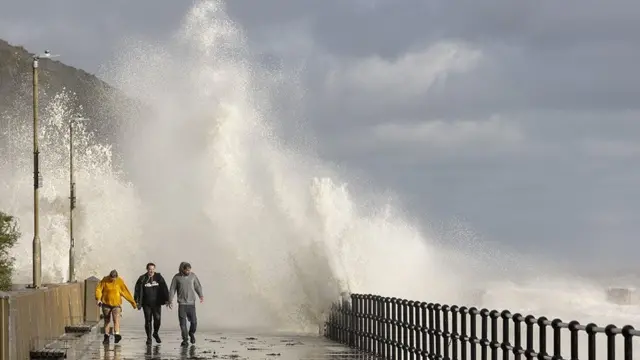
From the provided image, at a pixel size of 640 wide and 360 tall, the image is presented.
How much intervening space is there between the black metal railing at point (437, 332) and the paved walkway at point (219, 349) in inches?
22.0

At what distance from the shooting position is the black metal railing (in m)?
16.0

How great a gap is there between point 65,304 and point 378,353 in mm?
11777

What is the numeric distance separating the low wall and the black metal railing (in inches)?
251

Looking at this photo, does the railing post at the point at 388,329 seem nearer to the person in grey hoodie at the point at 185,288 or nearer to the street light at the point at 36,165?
the person in grey hoodie at the point at 185,288

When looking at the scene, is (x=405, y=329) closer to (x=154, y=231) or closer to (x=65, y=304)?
(x=65, y=304)

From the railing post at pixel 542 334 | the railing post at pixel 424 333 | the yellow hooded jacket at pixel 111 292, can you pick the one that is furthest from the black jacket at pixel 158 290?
the railing post at pixel 542 334

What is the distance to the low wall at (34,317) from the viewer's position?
2236 centimetres

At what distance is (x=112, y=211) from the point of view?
107625 mm

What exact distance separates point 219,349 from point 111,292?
4.10 m

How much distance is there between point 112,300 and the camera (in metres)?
35.8

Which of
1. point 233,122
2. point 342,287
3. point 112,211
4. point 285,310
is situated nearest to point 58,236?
point 112,211

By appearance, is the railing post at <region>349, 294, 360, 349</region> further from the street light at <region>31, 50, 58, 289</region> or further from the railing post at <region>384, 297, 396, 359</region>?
the street light at <region>31, 50, 58, 289</region>

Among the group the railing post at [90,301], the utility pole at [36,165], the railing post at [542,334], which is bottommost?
the railing post at [90,301]

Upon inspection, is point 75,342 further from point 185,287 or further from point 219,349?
point 219,349
